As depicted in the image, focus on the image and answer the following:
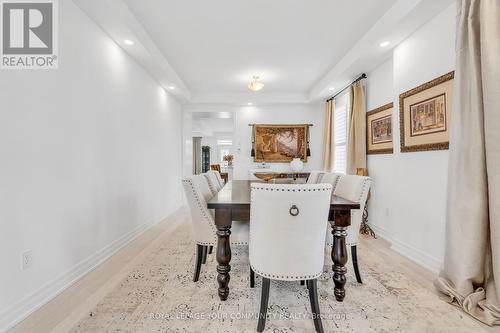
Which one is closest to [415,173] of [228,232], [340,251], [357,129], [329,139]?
[357,129]

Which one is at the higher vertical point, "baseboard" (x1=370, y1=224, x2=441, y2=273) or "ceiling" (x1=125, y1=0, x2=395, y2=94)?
"ceiling" (x1=125, y1=0, x2=395, y2=94)

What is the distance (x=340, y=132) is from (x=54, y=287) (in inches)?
203

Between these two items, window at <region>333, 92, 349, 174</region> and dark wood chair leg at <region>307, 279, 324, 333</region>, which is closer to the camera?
dark wood chair leg at <region>307, 279, 324, 333</region>

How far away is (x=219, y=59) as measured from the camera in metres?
4.04

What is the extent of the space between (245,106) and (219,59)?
2294mm

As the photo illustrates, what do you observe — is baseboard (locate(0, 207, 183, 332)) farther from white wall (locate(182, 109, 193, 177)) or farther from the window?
the window

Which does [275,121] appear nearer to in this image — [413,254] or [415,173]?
[415,173]

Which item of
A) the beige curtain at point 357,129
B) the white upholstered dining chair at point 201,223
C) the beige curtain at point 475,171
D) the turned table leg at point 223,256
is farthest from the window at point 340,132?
the turned table leg at point 223,256

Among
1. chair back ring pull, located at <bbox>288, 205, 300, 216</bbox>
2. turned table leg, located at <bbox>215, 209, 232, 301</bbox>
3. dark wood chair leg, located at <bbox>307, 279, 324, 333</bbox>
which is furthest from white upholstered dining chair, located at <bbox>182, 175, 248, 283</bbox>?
chair back ring pull, located at <bbox>288, 205, 300, 216</bbox>

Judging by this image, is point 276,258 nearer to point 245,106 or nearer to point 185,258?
point 185,258

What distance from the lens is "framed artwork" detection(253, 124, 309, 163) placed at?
6230 mm

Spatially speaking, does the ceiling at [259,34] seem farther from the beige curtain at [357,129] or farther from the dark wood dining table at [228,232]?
the dark wood dining table at [228,232]

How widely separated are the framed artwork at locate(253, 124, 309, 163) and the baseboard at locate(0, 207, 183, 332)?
12.3 feet

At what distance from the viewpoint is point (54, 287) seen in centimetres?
206
